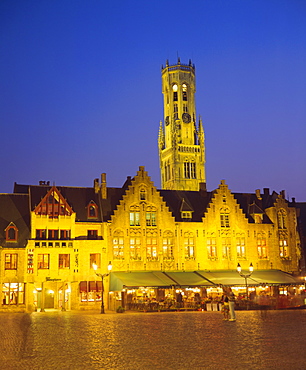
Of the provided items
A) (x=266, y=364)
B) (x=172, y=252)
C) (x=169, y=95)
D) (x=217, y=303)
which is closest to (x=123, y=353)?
(x=266, y=364)

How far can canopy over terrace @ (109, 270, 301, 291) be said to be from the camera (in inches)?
1993

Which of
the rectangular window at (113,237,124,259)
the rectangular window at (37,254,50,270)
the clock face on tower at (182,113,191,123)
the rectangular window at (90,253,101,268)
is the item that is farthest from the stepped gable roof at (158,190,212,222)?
the clock face on tower at (182,113,191,123)

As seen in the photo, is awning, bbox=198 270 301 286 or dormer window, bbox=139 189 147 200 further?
dormer window, bbox=139 189 147 200

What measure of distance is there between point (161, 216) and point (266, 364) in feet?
138

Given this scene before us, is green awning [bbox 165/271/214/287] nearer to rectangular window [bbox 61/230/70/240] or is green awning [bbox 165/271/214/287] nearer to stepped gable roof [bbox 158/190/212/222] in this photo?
stepped gable roof [bbox 158/190/212/222]

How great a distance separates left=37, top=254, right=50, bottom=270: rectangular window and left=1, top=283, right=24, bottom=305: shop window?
2.38 metres

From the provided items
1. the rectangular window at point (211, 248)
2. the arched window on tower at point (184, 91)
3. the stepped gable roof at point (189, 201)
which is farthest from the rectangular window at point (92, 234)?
the arched window on tower at point (184, 91)

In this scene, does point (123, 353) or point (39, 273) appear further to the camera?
point (39, 273)

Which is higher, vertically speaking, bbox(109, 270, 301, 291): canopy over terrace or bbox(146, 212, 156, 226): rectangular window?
bbox(146, 212, 156, 226): rectangular window

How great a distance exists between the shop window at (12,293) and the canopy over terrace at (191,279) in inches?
331

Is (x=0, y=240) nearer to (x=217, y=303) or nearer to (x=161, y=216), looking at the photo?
(x=161, y=216)

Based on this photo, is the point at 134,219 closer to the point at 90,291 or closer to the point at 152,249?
the point at 152,249

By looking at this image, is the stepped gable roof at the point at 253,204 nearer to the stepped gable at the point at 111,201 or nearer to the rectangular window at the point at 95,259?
the stepped gable at the point at 111,201

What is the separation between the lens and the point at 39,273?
51.7 metres
